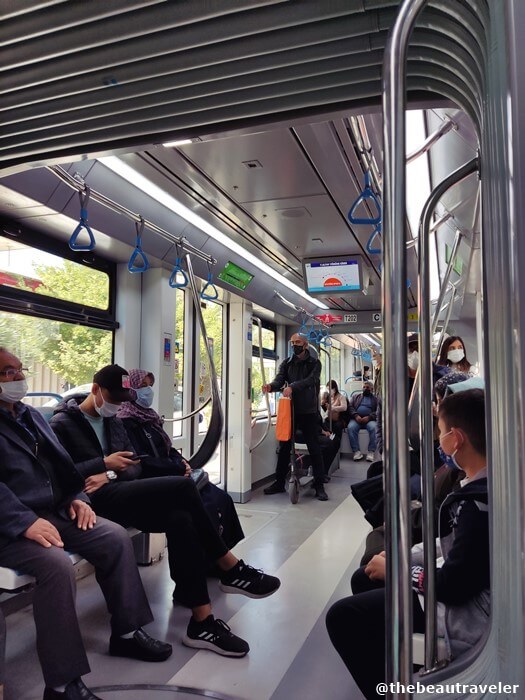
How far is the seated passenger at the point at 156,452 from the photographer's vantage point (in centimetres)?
344

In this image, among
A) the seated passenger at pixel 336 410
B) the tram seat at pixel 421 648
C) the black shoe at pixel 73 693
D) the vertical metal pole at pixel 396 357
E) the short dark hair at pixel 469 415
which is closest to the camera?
the vertical metal pole at pixel 396 357

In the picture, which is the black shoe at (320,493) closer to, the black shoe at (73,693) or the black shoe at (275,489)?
the black shoe at (275,489)

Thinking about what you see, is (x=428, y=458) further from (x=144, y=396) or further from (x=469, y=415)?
(x=144, y=396)

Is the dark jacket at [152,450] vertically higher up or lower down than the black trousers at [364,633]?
higher up

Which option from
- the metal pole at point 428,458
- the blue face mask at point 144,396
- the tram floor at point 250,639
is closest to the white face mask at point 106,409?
the blue face mask at point 144,396

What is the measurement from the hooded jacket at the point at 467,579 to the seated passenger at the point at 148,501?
157cm

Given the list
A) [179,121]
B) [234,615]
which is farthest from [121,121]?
[234,615]

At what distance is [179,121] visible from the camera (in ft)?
5.79

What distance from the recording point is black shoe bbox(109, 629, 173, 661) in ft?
8.07

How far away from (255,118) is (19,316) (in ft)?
7.63

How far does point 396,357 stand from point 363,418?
27.7 feet

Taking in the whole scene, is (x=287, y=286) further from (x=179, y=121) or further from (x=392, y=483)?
(x=392, y=483)

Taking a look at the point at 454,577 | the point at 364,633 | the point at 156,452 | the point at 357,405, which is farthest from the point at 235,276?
the point at 357,405

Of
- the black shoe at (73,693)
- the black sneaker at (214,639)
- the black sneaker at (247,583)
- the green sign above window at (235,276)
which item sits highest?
the green sign above window at (235,276)
